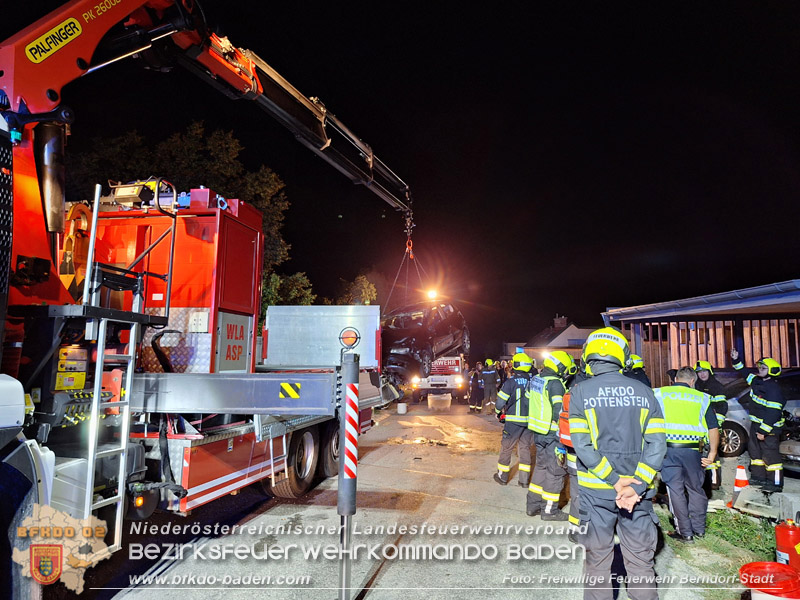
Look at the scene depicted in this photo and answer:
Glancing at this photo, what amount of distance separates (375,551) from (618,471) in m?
2.44

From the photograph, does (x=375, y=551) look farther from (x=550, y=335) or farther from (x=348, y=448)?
(x=550, y=335)

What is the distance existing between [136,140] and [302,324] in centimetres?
829

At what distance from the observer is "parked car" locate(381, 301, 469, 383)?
16359 mm

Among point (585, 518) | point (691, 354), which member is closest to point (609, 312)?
point (691, 354)

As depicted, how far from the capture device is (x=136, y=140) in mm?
12125

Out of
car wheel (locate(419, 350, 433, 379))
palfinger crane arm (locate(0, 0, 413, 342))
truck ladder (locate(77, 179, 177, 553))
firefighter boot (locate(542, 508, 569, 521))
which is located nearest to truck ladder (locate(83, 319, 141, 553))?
truck ladder (locate(77, 179, 177, 553))

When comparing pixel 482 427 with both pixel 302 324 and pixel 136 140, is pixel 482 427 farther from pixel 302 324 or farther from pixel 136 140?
pixel 136 140

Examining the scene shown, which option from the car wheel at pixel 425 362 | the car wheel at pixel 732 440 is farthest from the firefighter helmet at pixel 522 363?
the car wheel at pixel 425 362

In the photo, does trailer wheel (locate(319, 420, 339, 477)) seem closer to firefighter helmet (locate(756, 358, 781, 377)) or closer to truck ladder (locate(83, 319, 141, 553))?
truck ladder (locate(83, 319, 141, 553))

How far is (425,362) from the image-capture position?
56.6 feet

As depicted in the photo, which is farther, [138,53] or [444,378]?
[444,378]

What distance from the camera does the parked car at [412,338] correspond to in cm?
1636

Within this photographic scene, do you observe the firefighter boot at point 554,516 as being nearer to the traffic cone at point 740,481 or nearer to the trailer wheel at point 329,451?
the traffic cone at point 740,481

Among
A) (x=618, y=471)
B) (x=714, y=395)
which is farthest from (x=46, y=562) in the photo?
(x=714, y=395)
